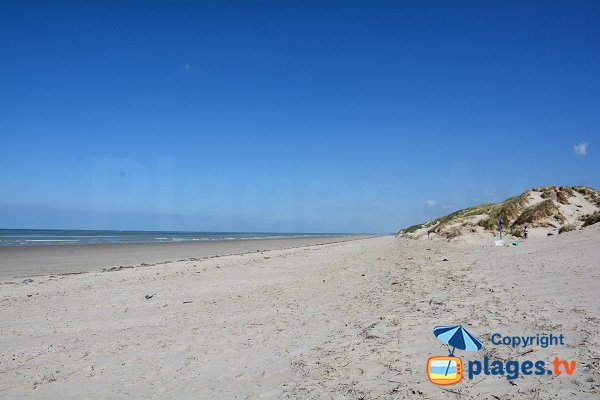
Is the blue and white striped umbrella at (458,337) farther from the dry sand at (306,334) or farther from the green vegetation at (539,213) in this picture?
the green vegetation at (539,213)

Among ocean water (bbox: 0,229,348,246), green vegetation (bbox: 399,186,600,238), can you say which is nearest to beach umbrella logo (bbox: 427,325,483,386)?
green vegetation (bbox: 399,186,600,238)

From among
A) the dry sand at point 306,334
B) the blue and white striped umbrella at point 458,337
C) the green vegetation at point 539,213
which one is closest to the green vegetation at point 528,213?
the green vegetation at point 539,213

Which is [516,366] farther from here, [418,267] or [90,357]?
[418,267]

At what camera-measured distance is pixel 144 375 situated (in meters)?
4.80

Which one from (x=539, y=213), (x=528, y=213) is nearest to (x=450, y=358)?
(x=539, y=213)

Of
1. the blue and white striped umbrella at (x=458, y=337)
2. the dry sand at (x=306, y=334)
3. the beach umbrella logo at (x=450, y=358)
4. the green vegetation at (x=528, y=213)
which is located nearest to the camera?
the beach umbrella logo at (x=450, y=358)

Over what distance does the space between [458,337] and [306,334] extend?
7.23 feet

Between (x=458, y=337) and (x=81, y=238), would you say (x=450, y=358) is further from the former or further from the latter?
(x=81, y=238)

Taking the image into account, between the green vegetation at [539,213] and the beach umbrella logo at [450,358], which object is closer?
the beach umbrella logo at [450,358]

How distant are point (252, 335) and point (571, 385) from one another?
13.7 feet

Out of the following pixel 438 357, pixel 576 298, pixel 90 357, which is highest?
Result: pixel 576 298

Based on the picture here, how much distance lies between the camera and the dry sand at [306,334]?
3996mm

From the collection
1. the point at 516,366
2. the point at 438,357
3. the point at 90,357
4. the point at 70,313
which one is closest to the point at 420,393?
the point at 438,357

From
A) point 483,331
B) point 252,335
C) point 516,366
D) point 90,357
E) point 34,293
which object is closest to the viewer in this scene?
point 516,366
